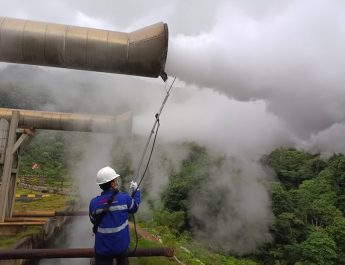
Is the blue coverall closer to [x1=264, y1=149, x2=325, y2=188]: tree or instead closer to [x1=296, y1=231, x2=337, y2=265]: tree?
[x1=296, y1=231, x2=337, y2=265]: tree

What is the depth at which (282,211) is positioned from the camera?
2770 cm

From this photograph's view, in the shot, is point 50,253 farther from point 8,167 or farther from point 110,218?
point 8,167

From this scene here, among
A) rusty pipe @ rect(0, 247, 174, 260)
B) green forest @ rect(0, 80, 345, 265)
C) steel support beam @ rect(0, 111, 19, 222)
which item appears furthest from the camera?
green forest @ rect(0, 80, 345, 265)

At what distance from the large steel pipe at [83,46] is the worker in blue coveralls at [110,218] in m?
1.24

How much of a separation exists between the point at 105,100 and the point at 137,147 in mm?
6833

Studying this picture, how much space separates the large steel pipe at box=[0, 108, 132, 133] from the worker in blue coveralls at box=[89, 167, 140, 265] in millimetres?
8157

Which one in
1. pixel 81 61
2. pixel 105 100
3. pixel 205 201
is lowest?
pixel 205 201

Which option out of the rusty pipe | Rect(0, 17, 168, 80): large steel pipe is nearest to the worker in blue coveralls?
the rusty pipe

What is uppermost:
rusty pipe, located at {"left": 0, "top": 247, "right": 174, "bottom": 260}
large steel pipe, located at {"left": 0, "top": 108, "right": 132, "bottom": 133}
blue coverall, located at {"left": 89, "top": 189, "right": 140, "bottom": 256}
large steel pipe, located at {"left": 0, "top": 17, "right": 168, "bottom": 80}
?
large steel pipe, located at {"left": 0, "top": 108, "right": 132, "bottom": 133}

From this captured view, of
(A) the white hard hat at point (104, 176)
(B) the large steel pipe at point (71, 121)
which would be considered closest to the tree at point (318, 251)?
(B) the large steel pipe at point (71, 121)

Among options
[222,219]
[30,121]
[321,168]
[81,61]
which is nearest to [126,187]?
[222,219]

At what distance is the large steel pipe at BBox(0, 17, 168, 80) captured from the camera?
11.8 ft

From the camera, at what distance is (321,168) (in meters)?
44.2

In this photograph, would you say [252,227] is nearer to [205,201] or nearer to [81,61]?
[205,201]
